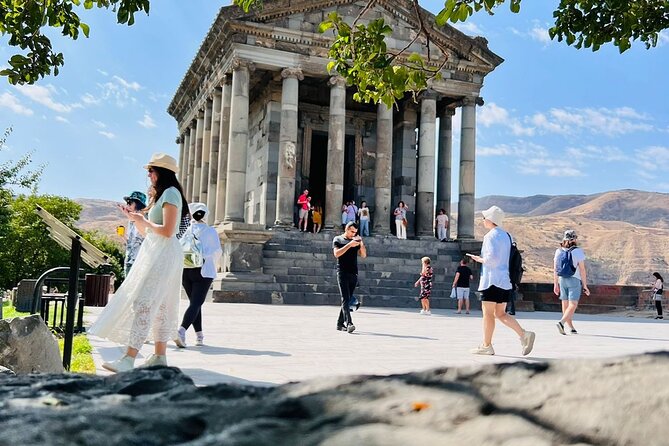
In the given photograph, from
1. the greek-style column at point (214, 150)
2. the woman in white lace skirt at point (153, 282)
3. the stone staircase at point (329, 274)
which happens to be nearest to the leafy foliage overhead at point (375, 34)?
the woman in white lace skirt at point (153, 282)

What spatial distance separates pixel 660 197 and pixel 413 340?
132 meters

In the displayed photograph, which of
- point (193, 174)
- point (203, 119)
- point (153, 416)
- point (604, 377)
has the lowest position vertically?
point (153, 416)

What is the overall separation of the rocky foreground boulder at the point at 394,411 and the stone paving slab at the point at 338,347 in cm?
199

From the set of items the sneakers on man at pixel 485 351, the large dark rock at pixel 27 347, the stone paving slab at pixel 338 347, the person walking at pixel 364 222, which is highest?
the person walking at pixel 364 222

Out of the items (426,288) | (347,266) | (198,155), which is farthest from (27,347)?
(198,155)

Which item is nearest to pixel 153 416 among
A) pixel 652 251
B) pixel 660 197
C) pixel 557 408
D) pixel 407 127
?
pixel 557 408

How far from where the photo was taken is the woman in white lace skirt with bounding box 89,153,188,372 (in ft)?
17.7

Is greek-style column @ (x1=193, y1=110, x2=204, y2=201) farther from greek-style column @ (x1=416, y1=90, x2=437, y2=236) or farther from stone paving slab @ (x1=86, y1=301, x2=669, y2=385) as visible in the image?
stone paving slab @ (x1=86, y1=301, x2=669, y2=385)

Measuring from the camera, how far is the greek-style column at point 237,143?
24141mm

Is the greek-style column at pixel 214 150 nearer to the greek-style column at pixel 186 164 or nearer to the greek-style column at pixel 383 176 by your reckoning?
the greek-style column at pixel 186 164

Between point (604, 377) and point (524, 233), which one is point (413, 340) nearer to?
point (604, 377)

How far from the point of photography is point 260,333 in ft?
32.6

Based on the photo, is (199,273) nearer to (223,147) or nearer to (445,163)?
(223,147)

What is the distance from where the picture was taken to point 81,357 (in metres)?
6.65
